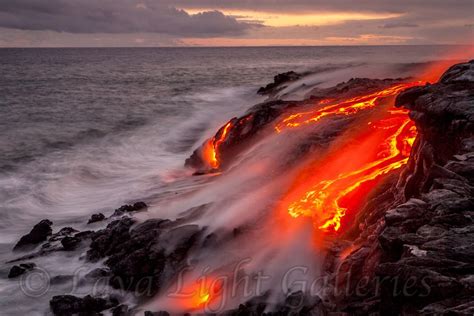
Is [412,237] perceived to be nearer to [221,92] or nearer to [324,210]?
[324,210]

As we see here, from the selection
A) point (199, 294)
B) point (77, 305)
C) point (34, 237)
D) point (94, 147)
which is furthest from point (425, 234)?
point (94, 147)

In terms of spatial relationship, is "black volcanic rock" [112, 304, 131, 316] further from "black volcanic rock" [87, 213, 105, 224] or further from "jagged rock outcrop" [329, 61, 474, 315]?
"black volcanic rock" [87, 213, 105, 224]

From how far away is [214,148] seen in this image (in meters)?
27.9

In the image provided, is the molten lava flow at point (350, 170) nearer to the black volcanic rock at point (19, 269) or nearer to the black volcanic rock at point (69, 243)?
the black volcanic rock at point (69, 243)

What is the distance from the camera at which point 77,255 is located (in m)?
17.3

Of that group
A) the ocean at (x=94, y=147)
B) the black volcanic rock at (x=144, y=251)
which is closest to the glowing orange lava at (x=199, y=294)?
the black volcanic rock at (x=144, y=251)

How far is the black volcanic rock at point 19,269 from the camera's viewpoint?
15.9 metres

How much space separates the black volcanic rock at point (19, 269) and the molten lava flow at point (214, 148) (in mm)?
11898

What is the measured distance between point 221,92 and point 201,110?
14842 mm

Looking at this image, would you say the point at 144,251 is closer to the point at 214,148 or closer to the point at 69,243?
the point at 69,243

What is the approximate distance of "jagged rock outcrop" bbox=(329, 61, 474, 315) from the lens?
859cm

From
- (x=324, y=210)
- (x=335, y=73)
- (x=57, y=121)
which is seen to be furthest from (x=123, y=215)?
(x=335, y=73)

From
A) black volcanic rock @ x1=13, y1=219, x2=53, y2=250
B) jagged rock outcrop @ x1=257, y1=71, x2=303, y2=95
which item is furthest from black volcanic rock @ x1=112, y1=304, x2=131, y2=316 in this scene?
jagged rock outcrop @ x1=257, y1=71, x2=303, y2=95

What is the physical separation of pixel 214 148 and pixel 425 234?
18.9 m
